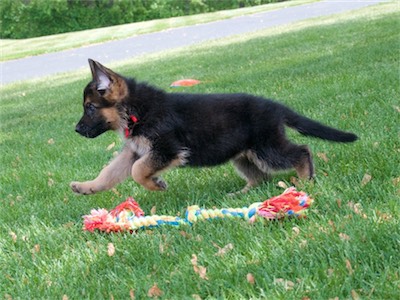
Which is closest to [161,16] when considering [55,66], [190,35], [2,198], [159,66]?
[190,35]

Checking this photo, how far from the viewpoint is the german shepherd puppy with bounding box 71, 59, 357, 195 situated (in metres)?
4.11

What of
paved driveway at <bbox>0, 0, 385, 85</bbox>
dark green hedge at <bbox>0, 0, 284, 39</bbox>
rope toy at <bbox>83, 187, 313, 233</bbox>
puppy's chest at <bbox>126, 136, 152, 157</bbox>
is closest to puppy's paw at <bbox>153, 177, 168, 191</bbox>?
puppy's chest at <bbox>126, 136, 152, 157</bbox>

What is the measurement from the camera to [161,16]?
47.0 metres

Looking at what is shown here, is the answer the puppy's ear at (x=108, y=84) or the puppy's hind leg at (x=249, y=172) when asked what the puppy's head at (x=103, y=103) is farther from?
the puppy's hind leg at (x=249, y=172)

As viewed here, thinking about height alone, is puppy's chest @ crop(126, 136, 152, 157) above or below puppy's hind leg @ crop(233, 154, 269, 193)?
above

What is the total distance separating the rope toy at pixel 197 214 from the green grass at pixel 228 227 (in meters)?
0.07

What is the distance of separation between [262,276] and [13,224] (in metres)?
2.43

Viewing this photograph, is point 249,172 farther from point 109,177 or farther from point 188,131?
point 109,177

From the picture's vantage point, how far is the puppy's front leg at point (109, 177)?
167 inches

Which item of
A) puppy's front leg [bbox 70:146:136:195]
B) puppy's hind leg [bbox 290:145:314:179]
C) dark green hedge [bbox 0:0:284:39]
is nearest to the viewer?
puppy's hind leg [bbox 290:145:314:179]

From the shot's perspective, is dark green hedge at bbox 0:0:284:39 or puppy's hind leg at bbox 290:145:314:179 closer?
puppy's hind leg at bbox 290:145:314:179

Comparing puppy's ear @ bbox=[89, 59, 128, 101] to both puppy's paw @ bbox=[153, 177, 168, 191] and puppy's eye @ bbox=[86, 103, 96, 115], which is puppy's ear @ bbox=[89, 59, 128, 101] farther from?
puppy's paw @ bbox=[153, 177, 168, 191]

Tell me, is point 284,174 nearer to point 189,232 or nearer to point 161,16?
point 189,232

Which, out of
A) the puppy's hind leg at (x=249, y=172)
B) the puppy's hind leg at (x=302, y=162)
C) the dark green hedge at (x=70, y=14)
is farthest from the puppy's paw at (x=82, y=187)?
the dark green hedge at (x=70, y=14)
